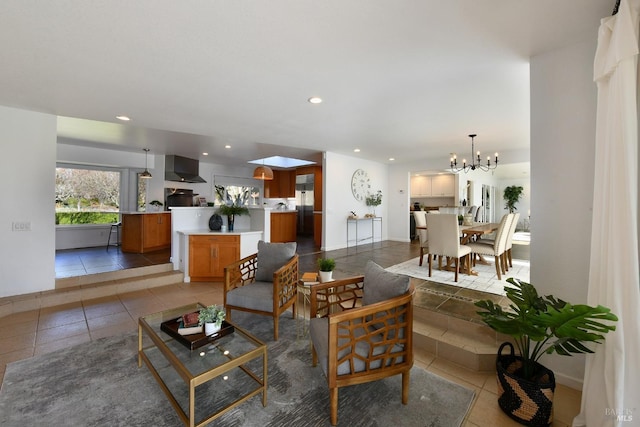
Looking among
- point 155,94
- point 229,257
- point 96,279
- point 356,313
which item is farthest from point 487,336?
point 96,279

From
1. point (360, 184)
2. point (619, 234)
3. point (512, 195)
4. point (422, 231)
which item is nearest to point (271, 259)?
point (619, 234)

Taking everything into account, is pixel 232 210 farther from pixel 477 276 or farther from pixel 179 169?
pixel 477 276

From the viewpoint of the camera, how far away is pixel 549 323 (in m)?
1.35

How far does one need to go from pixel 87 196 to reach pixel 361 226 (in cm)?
705

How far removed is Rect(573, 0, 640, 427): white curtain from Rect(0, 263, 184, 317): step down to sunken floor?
4.92 meters

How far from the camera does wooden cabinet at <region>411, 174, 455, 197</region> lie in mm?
8414

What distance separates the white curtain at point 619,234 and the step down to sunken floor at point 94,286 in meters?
4.92

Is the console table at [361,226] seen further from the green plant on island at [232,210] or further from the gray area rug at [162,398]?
the gray area rug at [162,398]

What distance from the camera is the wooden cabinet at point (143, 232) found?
557 cm

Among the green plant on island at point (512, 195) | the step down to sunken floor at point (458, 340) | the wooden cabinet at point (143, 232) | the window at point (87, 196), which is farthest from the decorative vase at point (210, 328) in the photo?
the green plant on island at point (512, 195)

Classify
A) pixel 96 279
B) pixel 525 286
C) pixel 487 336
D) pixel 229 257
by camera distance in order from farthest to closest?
pixel 229 257 → pixel 96 279 → pixel 487 336 → pixel 525 286

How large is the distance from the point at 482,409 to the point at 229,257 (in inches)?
148

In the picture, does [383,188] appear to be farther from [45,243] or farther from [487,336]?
[45,243]

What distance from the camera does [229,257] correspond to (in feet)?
14.2
